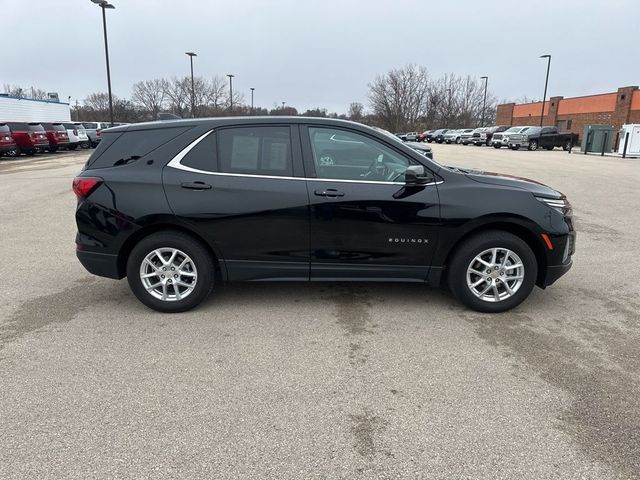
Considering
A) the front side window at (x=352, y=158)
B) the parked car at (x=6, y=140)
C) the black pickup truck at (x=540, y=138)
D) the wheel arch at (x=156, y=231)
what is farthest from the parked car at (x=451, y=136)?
the wheel arch at (x=156, y=231)

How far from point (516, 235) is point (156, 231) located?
10.9 feet

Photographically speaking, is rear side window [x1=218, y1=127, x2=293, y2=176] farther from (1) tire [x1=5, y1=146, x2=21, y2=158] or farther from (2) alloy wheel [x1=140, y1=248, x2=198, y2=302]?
(1) tire [x1=5, y1=146, x2=21, y2=158]

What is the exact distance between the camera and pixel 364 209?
4262 millimetres

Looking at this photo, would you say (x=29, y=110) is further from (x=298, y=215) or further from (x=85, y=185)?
(x=298, y=215)

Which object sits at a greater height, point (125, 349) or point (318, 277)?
point (318, 277)

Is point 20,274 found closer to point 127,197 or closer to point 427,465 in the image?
point 127,197

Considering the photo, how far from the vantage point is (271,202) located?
167 inches

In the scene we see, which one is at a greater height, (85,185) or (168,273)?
(85,185)

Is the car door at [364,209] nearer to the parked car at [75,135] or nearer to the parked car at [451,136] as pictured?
the parked car at [75,135]

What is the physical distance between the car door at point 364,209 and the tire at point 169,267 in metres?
1.01

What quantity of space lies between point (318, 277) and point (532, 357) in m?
1.89

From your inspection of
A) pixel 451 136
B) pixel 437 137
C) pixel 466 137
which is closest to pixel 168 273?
pixel 466 137

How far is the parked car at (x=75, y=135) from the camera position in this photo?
30.0m

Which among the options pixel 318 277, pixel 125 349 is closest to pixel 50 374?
pixel 125 349
